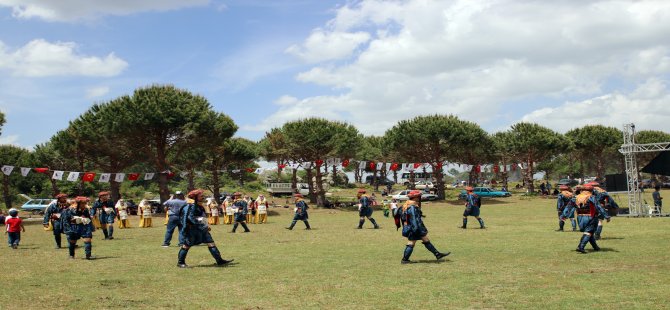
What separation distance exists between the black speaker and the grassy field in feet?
48.6

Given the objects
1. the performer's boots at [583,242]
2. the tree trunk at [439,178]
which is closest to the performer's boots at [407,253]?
the performer's boots at [583,242]

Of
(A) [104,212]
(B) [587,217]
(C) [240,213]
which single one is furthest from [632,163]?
(A) [104,212]

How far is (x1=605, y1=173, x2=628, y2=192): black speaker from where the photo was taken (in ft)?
106

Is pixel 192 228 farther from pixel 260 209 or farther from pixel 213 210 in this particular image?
pixel 260 209

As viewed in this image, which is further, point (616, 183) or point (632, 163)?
point (616, 183)

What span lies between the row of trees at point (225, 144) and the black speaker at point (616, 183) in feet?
73.2

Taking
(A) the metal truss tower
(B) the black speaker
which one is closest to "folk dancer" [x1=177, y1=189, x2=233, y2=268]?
(A) the metal truss tower

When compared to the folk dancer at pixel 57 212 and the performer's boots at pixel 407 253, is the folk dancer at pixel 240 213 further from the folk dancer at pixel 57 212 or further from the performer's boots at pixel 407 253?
the performer's boots at pixel 407 253

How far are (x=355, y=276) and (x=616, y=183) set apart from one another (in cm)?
2654

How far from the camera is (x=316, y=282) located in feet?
35.7

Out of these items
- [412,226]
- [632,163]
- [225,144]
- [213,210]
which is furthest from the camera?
[225,144]

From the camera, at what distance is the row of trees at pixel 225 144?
141 ft

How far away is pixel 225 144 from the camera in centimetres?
5422

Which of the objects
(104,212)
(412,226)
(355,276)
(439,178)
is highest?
(439,178)
